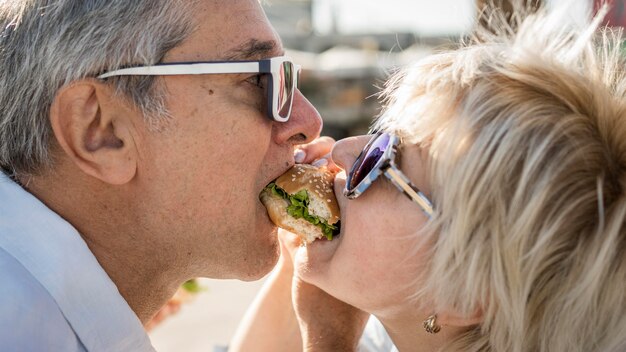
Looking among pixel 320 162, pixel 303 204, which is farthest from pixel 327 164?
pixel 303 204

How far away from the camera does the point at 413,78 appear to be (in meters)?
2.63

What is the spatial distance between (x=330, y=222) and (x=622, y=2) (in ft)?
15.2

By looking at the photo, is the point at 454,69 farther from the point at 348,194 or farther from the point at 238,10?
the point at 238,10

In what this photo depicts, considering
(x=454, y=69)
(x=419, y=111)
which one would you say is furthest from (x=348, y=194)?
(x=454, y=69)

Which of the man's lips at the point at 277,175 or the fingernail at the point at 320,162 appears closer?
the man's lips at the point at 277,175

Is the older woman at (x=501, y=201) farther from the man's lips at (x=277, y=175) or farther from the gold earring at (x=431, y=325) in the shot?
the man's lips at (x=277, y=175)

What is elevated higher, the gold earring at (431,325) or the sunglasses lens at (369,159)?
the sunglasses lens at (369,159)

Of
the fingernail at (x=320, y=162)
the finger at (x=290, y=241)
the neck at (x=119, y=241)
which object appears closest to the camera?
the neck at (x=119, y=241)

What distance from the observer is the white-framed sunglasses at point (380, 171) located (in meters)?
2.46

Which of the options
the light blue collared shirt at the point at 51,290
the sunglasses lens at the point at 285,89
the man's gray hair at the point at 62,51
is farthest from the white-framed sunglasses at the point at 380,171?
the light blue collared shirt at the point at 51,290

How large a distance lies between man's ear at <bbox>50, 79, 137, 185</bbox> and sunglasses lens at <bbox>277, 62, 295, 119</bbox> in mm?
570

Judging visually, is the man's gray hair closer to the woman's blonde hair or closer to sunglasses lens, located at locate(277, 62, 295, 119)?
sunglasses lens, located at locate(277, 62, 295, 119)

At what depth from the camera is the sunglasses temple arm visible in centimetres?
244

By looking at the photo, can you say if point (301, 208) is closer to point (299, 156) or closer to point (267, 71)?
point (299, 156)
